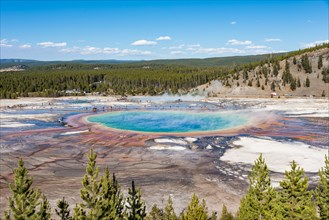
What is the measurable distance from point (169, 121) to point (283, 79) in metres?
62.8

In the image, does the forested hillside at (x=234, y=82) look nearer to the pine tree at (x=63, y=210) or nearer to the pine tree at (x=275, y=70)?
the pine tree at (x=275, y=70)

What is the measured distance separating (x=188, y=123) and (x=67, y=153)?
23.4 metres

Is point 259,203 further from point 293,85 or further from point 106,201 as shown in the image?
point 293,85

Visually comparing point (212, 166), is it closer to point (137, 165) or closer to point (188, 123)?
point (137, 165)

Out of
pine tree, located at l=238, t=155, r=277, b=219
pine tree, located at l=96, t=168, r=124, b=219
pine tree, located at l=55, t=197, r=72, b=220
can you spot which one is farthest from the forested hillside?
pine tree, located at l=96, t=168, r=124, b=219

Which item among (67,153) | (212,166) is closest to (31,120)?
Answer: (67,153)

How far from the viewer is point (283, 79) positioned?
353 feet

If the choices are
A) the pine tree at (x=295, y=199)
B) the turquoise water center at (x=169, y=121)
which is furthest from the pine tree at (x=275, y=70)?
the pine tree at (x=295, y=199)

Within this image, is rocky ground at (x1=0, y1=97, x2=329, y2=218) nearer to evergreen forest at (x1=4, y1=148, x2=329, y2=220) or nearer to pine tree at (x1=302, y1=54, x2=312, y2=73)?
evergreen forest at (x1=4, y1=148, x2=329, y2=220)

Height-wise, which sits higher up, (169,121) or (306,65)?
(306,65)

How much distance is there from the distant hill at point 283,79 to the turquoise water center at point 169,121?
44490 millimetres

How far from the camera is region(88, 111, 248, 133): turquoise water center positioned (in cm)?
5059

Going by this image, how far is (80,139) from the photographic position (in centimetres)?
4297

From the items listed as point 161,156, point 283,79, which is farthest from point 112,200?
point 283,79
